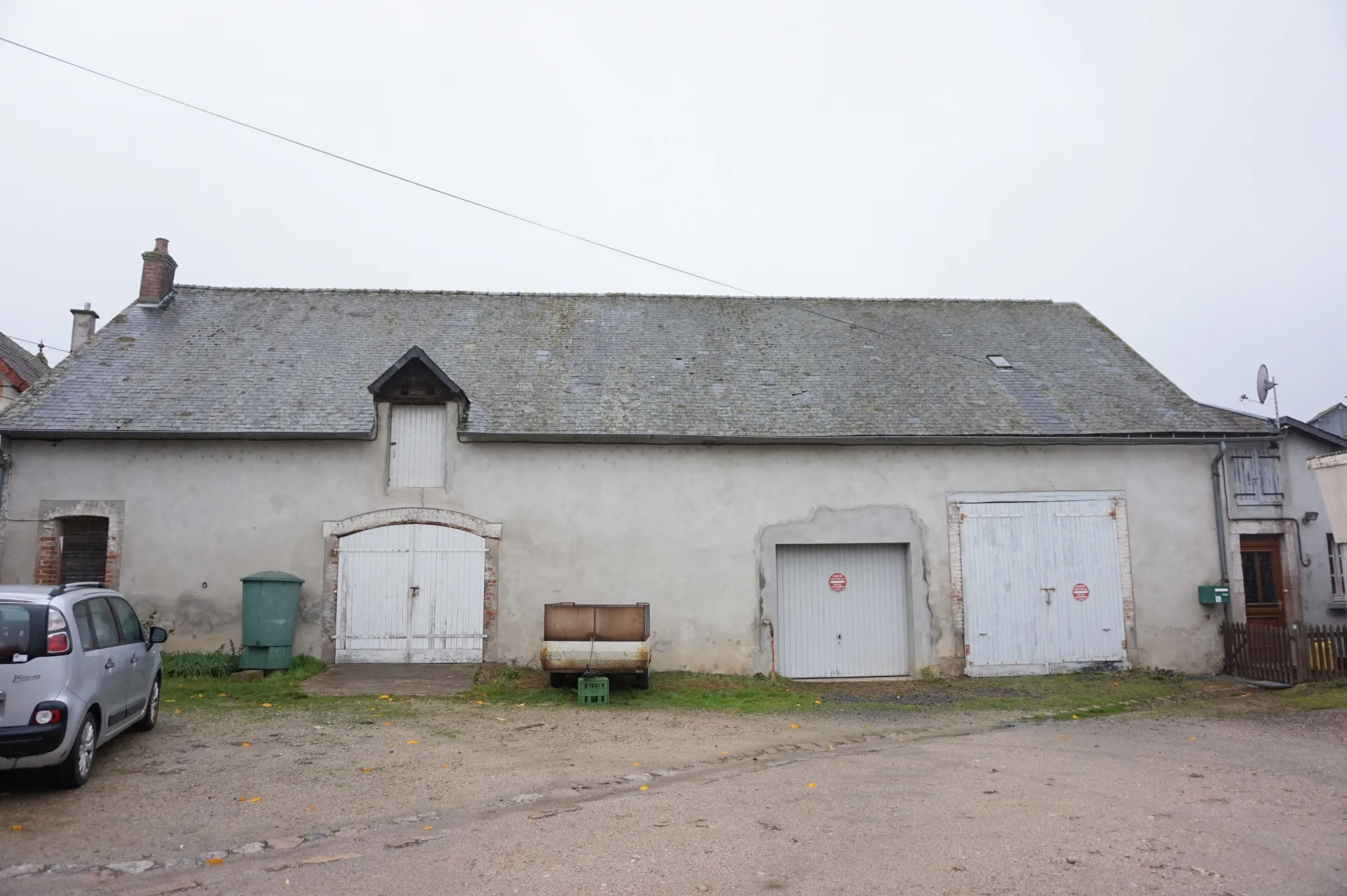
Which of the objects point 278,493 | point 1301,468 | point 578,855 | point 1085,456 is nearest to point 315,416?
point 278,493

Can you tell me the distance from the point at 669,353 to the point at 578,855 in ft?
36.7

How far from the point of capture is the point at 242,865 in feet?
17.2

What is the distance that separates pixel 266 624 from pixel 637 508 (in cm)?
560

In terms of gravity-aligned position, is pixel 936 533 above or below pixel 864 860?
above

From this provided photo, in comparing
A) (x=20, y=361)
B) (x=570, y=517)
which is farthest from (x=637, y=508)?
(x=20, y=361)

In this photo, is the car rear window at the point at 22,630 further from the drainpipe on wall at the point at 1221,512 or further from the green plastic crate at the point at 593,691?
the drainpipe on wall at the point at 1221,512

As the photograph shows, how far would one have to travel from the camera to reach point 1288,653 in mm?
12320

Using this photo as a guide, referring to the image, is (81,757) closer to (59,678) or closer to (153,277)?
(59,678)

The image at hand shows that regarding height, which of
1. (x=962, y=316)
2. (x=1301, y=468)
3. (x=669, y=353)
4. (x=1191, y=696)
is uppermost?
(x=962, y=316)

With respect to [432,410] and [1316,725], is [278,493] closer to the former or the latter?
[432,410]

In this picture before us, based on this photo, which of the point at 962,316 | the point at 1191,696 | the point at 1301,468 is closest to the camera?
the point at 1191,696

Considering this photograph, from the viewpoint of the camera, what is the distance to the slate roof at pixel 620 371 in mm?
13195

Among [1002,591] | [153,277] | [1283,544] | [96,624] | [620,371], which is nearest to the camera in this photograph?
[96,624]

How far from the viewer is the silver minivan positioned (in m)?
6.05
